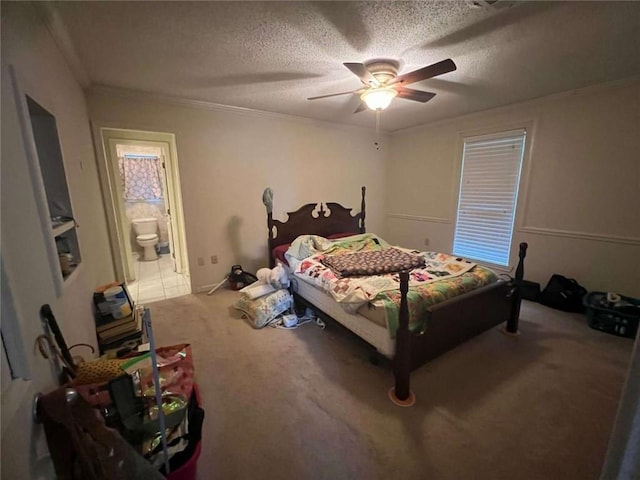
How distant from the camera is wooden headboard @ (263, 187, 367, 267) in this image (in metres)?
3.50

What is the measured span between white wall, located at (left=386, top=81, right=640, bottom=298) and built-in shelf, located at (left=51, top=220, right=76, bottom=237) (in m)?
4.45

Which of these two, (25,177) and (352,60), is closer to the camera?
(25,177)

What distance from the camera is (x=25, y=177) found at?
1142 millimetres

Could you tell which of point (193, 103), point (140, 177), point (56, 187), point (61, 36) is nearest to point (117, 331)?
point (56, 187)

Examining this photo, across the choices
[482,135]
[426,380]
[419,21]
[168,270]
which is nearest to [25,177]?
[419,21]

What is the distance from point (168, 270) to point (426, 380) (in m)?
4.28

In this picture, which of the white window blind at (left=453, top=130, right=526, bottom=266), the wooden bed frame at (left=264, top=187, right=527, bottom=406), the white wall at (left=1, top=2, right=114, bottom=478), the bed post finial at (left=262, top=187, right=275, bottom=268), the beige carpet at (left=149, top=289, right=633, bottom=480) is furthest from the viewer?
the white window blind at (left=453, top=130, right=526, bottom=266)

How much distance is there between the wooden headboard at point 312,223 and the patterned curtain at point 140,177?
332 centimetres

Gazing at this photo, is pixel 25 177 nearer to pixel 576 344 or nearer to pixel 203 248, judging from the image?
pixel 203 248

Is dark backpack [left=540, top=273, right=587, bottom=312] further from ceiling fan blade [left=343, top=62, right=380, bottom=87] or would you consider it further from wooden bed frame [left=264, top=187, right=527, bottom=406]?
ceiling fan blade [left=343, top=62, right=380, bottom=87]

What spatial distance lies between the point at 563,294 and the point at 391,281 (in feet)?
7.38

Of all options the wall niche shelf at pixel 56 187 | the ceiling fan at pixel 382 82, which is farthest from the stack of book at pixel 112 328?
the ceiling fan at pixel 382 82

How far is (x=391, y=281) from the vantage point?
215 cm

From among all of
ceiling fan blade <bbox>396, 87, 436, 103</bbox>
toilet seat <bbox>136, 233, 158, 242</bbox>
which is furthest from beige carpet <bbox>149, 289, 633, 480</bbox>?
toilet seat <bbox>136, 233, 158, 242</bbox>
